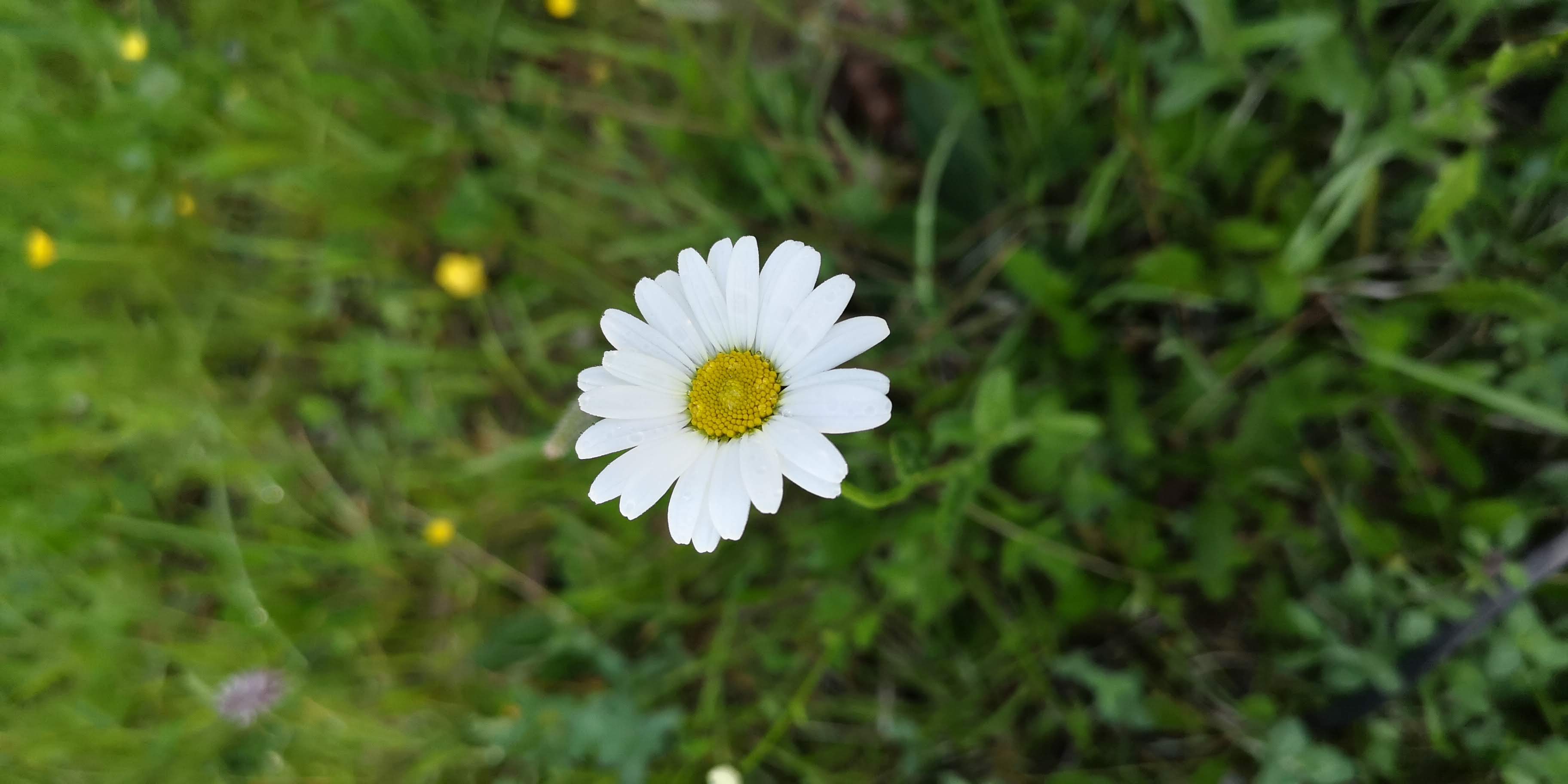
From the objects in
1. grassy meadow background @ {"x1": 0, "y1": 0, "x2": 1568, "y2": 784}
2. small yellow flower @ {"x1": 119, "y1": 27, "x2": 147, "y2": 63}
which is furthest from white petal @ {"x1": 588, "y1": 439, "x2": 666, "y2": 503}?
Answer: small yellow flower @ {"x1": 119, "y1": 27, "x2": 147, "y2": 63}

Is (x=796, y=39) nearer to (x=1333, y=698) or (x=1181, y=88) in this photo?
(x=1181, y=88)

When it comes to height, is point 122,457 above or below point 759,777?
above

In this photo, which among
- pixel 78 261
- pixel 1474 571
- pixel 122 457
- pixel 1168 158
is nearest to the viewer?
pixel 1474 571

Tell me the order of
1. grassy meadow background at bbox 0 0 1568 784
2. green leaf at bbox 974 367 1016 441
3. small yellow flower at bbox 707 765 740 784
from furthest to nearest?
small yellow flower at bbox 707 765 740 784, grassy meadow background at bbox 0 0 1568 784, green leaf at bbox 974 367 1016 441

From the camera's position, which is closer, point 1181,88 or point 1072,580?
point 1181,88

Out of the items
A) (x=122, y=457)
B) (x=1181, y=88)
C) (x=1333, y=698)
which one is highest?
(x=122, y=457)

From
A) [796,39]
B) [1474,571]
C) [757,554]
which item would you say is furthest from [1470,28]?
[757,554]

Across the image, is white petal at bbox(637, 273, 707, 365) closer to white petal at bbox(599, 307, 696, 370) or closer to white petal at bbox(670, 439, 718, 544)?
white petal at bbox(599, 307, 696, 370)

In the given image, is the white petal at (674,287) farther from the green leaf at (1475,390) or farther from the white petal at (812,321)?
the green leaf at (1475,390)
